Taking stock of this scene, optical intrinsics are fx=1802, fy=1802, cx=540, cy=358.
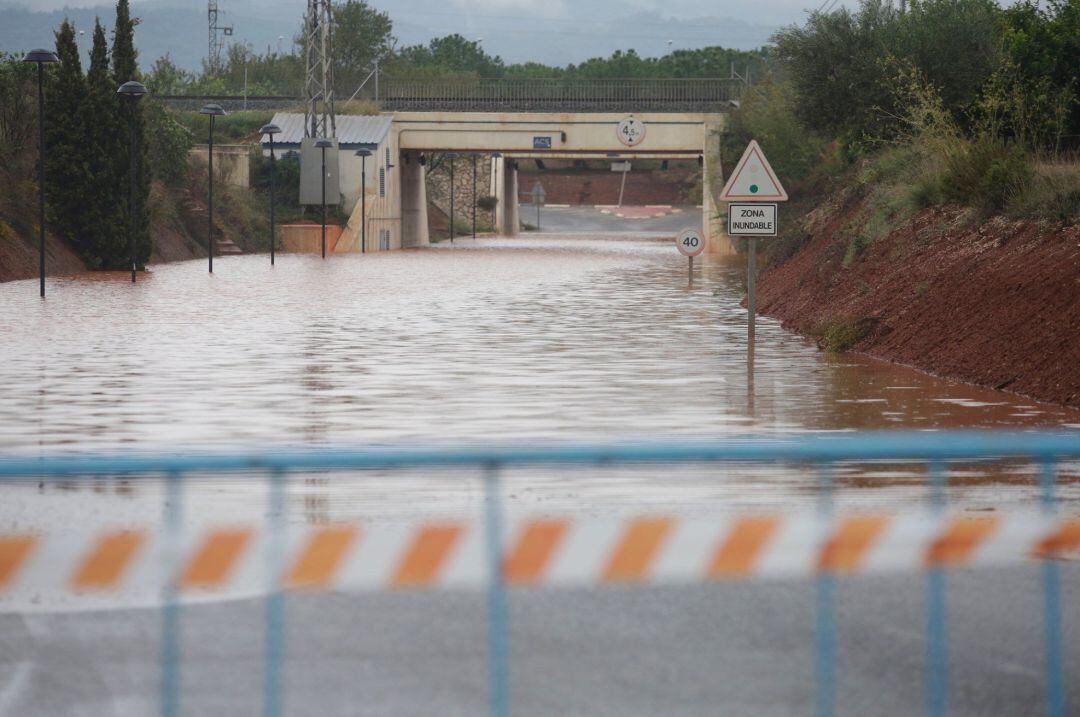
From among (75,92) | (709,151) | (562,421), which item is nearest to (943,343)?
(562,421)

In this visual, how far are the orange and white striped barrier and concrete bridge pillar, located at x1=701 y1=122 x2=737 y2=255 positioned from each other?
225ft

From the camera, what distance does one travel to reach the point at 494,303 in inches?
1401

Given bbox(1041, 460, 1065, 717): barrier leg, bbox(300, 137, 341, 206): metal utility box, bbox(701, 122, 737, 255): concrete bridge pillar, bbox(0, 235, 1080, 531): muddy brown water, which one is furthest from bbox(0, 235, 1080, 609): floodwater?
bbox(701, 122, 737, 255): concrete bridge pillar

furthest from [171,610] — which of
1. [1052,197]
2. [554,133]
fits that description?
[554,133]

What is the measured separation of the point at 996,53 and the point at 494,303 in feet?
41.4

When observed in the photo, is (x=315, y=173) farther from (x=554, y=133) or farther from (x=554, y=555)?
(x=554, y=555)

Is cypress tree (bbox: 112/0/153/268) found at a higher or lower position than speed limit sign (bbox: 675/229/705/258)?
higher

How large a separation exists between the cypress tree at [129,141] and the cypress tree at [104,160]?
11 cm

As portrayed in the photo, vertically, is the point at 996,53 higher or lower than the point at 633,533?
higher

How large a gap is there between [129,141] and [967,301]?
35.4m

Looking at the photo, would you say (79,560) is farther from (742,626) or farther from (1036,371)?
(1036,371)

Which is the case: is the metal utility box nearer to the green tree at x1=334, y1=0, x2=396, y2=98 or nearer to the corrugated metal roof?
the corrugated metal roof

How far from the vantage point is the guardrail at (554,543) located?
18.4 ft

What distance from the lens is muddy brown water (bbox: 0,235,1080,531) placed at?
11.3m
